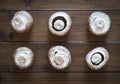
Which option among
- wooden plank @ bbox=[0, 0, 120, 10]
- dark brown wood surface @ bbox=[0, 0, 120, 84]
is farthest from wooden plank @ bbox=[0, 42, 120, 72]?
wooden plank @ bbox=[0, 0, 120, 10]

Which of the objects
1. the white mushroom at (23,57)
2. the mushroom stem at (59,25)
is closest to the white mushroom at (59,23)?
the mushroom stem at (59,25)

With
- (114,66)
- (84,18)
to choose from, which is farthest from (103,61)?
(84,18)

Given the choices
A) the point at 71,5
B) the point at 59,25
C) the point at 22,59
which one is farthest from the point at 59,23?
the point at 22,59

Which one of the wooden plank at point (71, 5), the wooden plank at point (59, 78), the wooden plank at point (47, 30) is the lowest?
the wooden plank at point (59, 78)

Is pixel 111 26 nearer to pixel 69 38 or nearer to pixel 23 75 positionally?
pixel 69 38

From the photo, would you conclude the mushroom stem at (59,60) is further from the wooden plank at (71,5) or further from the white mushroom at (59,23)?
the wooden plank at (71,5)

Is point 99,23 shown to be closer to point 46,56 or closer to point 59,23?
point 59,23
